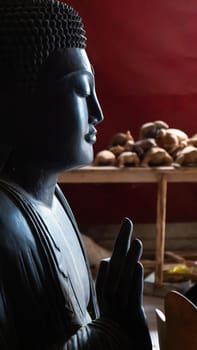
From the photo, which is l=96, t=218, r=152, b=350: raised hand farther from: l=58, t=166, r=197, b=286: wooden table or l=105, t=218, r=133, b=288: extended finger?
l=58, t=166, r=197, b=286: wooden table

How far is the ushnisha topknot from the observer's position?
35.2 inches

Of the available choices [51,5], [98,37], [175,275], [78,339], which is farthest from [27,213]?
[98,37]

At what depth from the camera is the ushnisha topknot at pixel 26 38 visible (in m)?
0.89

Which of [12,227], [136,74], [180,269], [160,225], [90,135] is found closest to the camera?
[12,227]

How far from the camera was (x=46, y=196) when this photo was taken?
3.25 feet

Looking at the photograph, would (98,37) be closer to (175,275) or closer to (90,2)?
(90,2)

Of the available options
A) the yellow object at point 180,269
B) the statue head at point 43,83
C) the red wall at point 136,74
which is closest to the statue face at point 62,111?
the statue head at point 43,83

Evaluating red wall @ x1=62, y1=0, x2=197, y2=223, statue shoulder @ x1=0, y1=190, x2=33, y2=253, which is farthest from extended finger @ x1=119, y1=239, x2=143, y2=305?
red wall @ x1=62, y1=0, x2=197, y2=223

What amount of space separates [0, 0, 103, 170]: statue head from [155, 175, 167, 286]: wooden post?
1799 mm

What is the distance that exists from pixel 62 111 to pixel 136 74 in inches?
89.8

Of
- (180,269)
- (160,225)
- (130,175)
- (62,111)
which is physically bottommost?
(180,269)

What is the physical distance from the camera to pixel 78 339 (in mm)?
874

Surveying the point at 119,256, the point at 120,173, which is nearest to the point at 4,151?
the point at 119,256

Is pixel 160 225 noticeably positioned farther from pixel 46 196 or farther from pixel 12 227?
pixel 12 227
